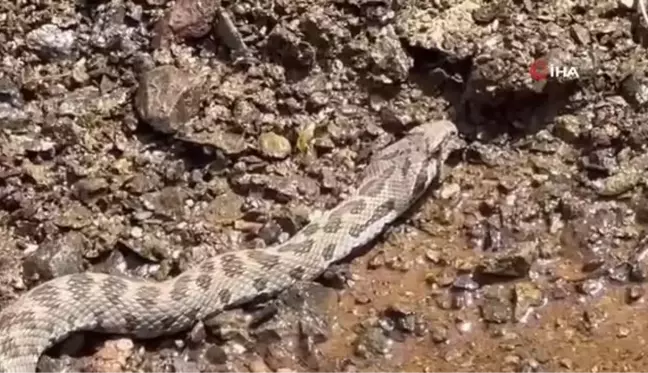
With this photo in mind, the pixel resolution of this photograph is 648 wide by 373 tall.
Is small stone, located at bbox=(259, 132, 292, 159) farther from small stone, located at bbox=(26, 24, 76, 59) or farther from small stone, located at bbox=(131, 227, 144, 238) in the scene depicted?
Result: small stone, located at bbox=(26, 24, 76, 59)

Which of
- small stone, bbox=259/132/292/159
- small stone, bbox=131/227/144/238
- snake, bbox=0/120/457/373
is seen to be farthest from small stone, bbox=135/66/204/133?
snake, bbox=0/120/457/373

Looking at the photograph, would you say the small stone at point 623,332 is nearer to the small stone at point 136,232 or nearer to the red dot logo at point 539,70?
the red dot logo at point 539,70

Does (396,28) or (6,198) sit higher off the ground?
(396,28)

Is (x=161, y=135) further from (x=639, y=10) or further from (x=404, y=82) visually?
(x=639, y=10)

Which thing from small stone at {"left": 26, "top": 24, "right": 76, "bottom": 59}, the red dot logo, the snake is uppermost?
the red dot logo

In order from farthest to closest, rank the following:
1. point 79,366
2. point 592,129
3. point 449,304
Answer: point 592,129
point 449,304
point 79,366

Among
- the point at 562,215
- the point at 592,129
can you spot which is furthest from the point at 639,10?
the point at 562,215

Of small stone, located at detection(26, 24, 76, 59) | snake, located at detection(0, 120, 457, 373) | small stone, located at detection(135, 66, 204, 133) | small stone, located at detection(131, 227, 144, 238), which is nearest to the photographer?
snake, located at detection(0, 120, 457, 373)

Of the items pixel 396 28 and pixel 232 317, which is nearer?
pixel 232 317
